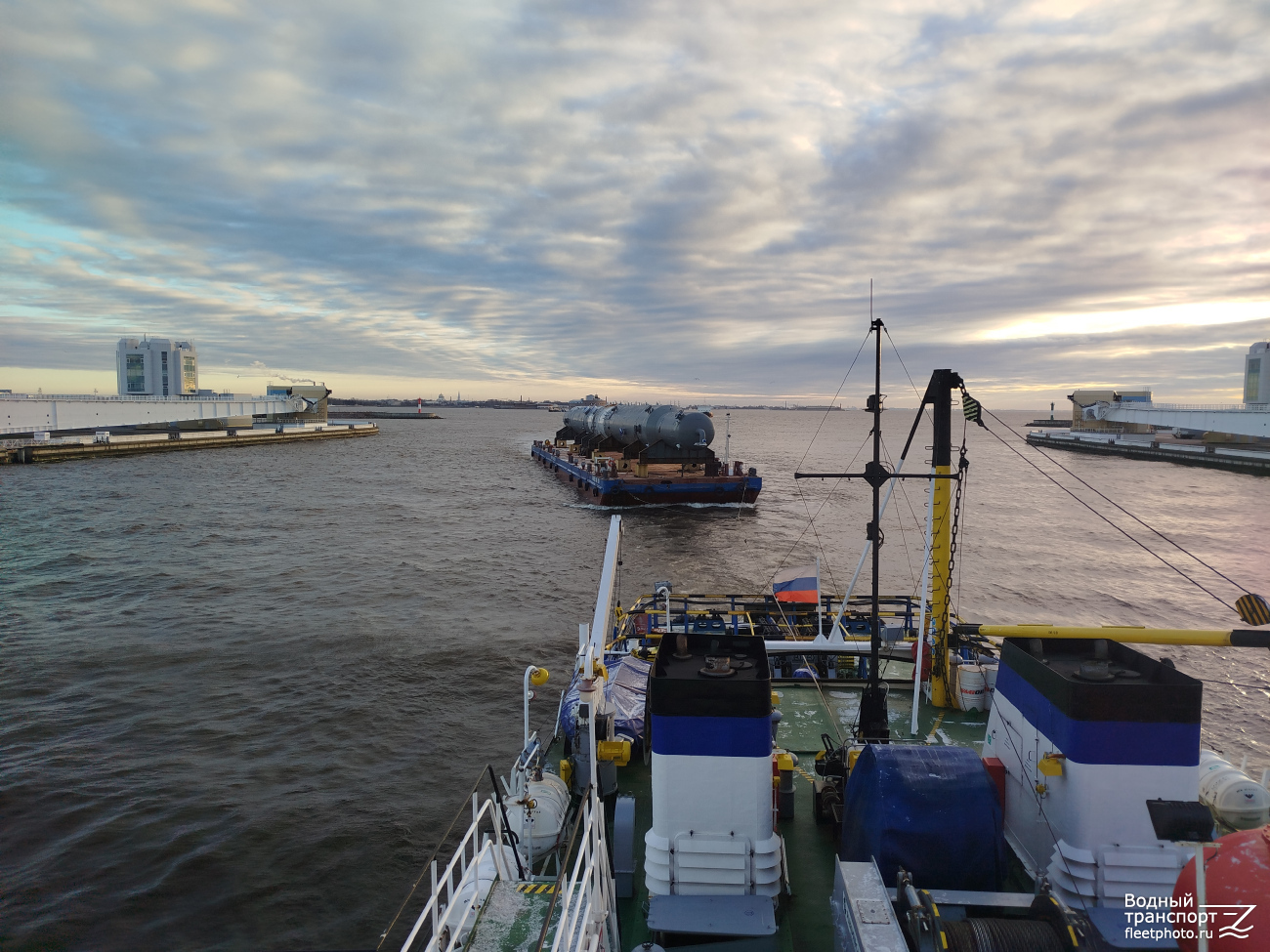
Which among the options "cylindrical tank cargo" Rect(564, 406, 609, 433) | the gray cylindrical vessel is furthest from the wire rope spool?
"cylindrical tank cargo" Rect(564, 406, 609, 433)

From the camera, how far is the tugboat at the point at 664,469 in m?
54.9

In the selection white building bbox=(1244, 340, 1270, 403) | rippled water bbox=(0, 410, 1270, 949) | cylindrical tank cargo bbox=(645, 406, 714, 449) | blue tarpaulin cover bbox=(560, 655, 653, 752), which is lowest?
rippled water bbox=(0, 410, 1270, 949)

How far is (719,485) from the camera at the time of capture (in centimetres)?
5591

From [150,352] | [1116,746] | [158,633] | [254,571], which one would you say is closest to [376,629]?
[158,633]

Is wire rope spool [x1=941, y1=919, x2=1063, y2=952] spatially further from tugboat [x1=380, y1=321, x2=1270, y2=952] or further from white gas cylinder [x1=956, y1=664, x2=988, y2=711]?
white gas cylinder [x1=956, y1=664, x2=988, y2=711]

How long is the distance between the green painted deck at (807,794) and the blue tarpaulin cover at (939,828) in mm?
1439

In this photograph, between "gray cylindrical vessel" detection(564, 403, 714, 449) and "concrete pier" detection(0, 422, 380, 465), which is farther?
"concrete pier" detection(0, 422, 380, 465)

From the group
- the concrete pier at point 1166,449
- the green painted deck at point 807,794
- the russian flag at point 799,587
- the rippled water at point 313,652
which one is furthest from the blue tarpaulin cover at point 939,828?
the concrete pier at point 1166,449

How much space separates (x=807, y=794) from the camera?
10.4 metres

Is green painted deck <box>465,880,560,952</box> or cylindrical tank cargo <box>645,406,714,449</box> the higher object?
cylindrical tank cargo <box>645,406,714,449</box>

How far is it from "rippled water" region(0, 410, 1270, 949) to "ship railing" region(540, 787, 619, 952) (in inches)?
277

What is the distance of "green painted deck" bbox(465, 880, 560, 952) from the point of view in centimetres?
673

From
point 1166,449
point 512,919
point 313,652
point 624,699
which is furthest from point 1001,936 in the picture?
point 1166,449

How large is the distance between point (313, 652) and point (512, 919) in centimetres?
1987
